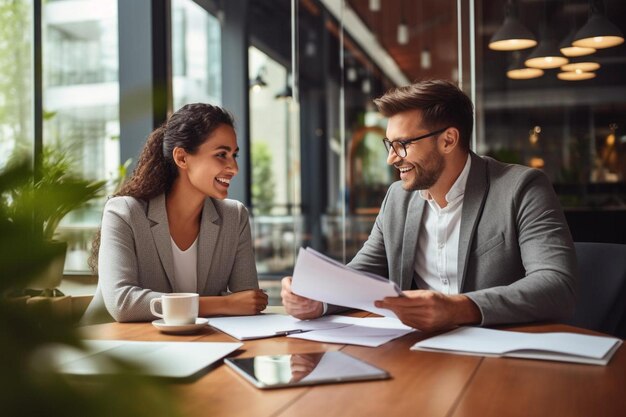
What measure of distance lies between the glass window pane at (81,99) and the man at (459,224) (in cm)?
90

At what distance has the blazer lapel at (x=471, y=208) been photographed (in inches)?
78.0

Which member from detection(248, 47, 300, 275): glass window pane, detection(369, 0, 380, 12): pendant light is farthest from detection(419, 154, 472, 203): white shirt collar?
detection(248, 47, 300, 275): glass window pane

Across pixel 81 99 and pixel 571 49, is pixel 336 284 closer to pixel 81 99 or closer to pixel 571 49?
pixel 81 99

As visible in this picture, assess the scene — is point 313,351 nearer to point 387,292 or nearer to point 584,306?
point 387,292

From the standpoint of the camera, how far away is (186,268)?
7.05 feet

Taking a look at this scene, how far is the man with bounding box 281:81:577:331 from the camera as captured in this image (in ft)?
5.45

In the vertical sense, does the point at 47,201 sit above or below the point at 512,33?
below

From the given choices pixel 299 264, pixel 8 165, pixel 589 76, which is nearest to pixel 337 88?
pixel 589 76

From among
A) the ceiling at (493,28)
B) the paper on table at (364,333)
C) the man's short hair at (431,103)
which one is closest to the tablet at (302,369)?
the paper on table at (364,333)

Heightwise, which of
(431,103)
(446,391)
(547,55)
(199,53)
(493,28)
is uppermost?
(199,53)

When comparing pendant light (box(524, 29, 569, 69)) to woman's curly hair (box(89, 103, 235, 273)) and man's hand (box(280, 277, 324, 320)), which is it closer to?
woman's curly hair (box(89, 103, 235, 273))

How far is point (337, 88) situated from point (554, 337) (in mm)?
6851

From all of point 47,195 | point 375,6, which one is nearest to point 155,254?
point 47,195

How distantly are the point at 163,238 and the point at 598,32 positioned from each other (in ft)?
11.7
